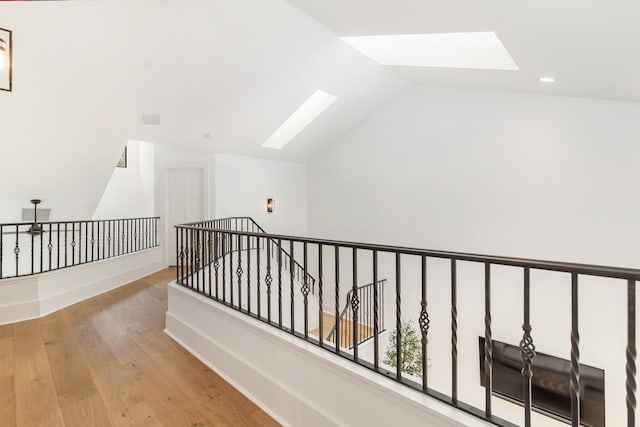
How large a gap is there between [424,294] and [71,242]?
6.37m

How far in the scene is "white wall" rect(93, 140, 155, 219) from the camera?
24.3ft

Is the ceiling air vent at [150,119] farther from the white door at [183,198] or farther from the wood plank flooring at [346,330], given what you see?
the wood plank flooring at [346,330]

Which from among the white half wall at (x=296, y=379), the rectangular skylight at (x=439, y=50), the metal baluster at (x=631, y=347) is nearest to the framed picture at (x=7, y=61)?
the white half wall at (x=296, y=379)

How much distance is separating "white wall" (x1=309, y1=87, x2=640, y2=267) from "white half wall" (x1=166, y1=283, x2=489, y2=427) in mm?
4845

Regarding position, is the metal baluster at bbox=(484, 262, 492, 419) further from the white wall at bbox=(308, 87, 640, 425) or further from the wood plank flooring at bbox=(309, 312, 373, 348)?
the wood plank flooring at bbox=(309, 312, 373, 348)

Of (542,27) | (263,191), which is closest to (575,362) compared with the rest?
(542,27)

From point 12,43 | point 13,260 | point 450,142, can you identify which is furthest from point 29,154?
point 450,142

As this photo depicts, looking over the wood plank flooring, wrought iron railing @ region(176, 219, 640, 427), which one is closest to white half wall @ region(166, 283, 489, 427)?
wrought iron railing @ region(176, 219, 640, 427)

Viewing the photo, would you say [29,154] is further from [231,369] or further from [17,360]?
[231,369]

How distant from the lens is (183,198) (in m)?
7.79

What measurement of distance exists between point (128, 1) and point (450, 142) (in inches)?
217

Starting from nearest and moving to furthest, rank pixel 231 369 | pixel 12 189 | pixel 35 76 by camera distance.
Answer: pixel 231 369
pixel 35 76
pixel 12 189

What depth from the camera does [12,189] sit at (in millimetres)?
5047

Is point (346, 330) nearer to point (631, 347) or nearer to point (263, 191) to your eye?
point (263, 191)
